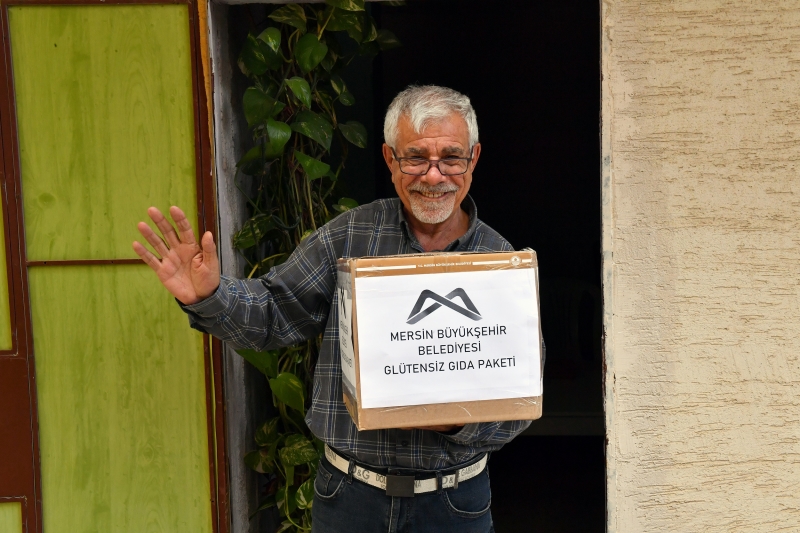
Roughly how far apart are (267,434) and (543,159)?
1.72 meters

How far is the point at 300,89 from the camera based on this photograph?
212cm

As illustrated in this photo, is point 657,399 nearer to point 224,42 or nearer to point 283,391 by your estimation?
point 283,391

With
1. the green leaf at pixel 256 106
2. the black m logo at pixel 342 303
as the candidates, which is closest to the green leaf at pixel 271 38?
the green leaf at pixel 256 106

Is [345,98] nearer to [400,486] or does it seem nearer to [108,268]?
[108,268]

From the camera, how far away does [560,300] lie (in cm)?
340

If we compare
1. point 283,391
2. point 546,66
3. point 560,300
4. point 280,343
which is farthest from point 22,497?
point 546,66

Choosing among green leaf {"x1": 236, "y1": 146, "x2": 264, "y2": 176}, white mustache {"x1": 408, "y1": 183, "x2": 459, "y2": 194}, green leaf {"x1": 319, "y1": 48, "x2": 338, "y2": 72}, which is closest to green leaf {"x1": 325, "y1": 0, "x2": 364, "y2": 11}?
green leaf {"x1": 319, "y1": 48, "x2": 338, "y2": 72}

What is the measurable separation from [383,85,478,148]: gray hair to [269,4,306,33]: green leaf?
26.4 inches

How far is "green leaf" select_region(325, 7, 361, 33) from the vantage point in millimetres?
2191

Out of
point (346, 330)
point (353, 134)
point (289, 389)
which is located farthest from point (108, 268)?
point (346, 330)

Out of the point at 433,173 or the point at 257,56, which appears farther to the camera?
the point at 257,56

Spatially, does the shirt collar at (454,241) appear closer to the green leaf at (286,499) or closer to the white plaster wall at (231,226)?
the white plaster wall at (231,226)

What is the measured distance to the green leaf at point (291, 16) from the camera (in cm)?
220

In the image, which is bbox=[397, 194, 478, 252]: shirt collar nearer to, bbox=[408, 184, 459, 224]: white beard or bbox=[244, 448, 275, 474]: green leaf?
bbox=[408, 184, 459, 224]: white beard
